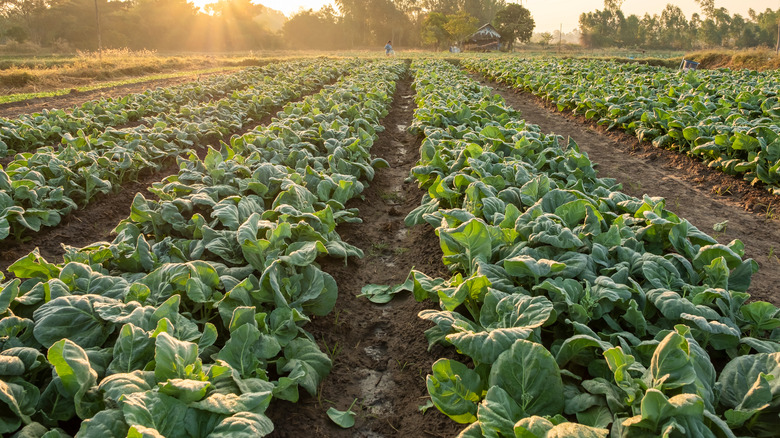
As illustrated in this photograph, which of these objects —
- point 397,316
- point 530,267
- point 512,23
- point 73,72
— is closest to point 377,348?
point 397,316

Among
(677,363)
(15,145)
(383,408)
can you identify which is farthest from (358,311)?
(15,145)

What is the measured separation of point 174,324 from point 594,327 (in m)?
2.46

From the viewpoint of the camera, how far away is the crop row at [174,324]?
183 centimetres

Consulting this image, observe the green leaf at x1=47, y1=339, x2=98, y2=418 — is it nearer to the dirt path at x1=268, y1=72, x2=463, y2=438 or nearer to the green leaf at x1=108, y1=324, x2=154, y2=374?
Answer: the green leaf at x1=108, y1=324, x2=154, y2=374

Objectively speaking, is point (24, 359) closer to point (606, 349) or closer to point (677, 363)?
point (606, 349)

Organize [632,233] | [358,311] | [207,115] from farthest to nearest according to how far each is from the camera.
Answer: [207,115] → [358,311] → [632,233]

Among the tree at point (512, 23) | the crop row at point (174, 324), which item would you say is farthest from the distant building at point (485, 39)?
the crop row at point (174, 324)

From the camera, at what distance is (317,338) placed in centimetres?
318

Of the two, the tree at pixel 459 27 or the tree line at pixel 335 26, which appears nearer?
the tree line at pixel 335 26

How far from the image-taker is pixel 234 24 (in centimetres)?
7125

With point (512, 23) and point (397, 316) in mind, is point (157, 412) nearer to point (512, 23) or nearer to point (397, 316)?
point (397, 316)

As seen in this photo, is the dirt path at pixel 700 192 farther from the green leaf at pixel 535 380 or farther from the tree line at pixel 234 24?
the tree line at pixel 234 24

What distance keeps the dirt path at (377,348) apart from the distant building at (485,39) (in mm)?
59615

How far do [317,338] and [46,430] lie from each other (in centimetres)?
162
